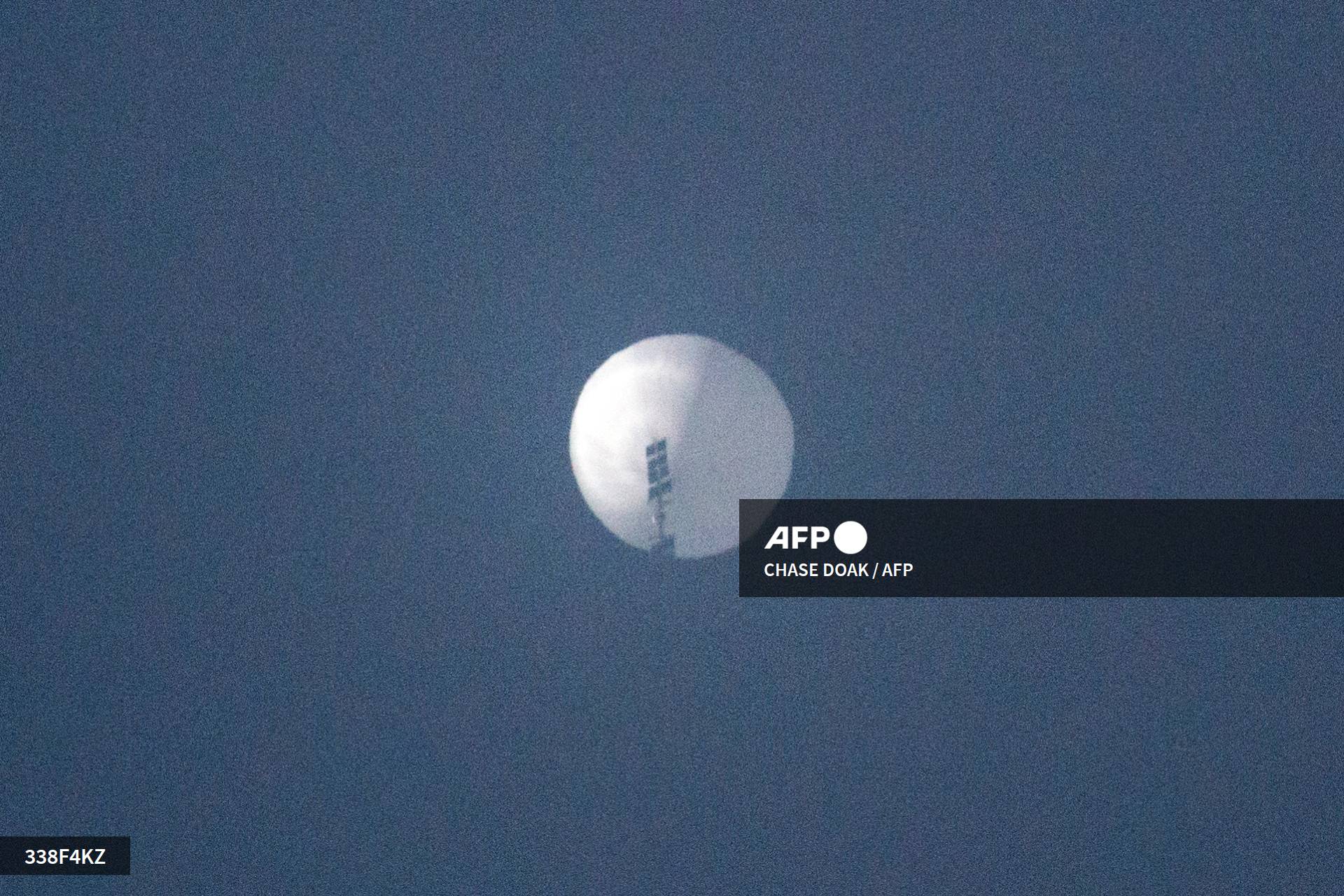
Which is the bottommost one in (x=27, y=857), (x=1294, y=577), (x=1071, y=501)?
(x=27, y=857)

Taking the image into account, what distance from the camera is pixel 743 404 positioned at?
2.52 metres

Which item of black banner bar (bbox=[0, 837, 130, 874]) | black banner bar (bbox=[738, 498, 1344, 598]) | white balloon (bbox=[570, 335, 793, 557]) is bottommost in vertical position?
black banner bar (bbox=[0, 837, 130, 874])

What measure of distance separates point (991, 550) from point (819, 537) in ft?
1.17

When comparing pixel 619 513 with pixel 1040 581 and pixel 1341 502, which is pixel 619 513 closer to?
pixel 1040 581

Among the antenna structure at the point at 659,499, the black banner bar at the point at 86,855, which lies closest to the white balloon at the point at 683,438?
the antenna structure at the point at 659,499

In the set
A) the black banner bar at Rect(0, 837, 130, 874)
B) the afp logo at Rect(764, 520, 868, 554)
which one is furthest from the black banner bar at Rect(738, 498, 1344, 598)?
the black banner bar at Rect(0, 837, 130, 874)

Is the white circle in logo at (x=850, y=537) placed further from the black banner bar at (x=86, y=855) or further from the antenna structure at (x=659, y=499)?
the black banner bar at (x=86, y=855)

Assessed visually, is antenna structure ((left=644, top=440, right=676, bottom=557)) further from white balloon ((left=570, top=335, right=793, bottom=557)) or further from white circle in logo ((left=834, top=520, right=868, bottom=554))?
white circle in logo ((left=834, top=520, right=868, bottom=554))

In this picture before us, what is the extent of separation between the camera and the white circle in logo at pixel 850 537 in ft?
8.30

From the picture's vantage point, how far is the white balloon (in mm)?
2508

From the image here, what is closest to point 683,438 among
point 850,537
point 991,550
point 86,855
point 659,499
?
point 659,499

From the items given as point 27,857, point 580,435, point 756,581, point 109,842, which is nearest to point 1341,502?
point 756,581

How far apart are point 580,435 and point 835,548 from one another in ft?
1.89

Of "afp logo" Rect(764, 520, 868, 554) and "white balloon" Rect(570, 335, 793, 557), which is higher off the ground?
"white balloon" Rect(570, 335, 793, 557)
